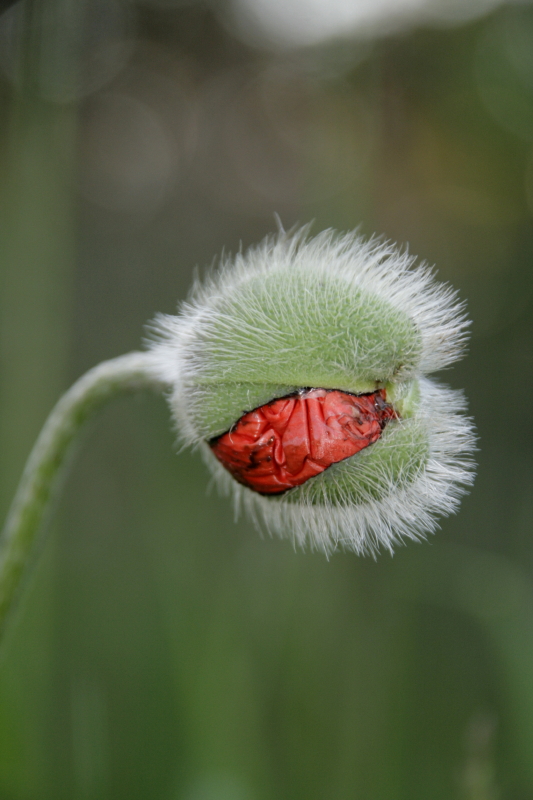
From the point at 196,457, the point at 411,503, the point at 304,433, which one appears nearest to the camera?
the point at 304,433

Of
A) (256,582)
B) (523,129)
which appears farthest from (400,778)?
(523,129)

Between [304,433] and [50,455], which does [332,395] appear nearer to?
[304,433]

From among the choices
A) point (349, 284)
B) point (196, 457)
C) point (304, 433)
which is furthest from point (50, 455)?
point (196, 457)

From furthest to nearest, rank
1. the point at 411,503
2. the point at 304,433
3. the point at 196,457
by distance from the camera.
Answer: the point at 196,457 → the point at 411,503 → the point at 304,433

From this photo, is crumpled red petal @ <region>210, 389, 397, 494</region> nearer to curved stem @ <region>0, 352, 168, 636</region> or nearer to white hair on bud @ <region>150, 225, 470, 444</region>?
white hair on bud @ <region>150, 225, 470, 444</region>

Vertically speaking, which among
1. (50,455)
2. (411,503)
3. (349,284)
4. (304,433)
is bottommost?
(411,503)

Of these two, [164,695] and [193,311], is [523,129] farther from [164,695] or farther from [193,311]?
[164,695]

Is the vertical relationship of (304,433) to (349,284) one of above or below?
below
